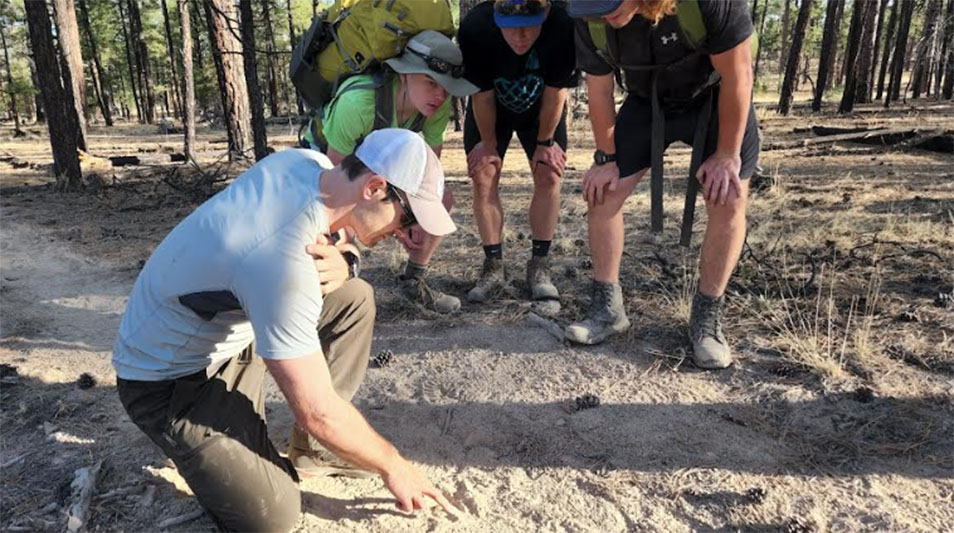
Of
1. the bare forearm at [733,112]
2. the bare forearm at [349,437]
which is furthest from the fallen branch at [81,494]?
the bare forearm at [733,112]

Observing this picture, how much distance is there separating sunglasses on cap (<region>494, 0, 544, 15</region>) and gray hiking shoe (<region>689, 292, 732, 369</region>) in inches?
71.4

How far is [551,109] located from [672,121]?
0.93 metres

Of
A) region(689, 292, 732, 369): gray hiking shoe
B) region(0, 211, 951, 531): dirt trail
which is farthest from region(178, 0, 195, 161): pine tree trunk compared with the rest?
region(689, 292, 732, 369): gray hiking shoe

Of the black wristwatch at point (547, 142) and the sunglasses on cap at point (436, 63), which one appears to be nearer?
the sunglasses on cap at point (436, 63)

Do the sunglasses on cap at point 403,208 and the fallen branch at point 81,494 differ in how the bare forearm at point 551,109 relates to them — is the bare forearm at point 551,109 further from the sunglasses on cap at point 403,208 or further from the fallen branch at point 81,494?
the fallen branch at point 81,494

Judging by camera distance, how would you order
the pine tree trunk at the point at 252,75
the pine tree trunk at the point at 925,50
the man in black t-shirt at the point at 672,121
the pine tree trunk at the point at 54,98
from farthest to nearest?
1. the pine tree trunk at the point at 925,50
2. the pine tree trunk at the point at 54,98
3. the pine tree trunk at the point at 252,75
4. the man in black t-shirt at the point at 672,121

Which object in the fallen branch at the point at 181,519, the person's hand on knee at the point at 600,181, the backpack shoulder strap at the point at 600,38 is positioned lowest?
the fallen branch at the point at 181,519

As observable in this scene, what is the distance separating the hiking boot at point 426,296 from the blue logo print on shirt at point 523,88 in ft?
4.25

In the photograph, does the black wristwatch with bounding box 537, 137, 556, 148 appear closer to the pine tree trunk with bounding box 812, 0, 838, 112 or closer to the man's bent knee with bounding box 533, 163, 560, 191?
the man's bent knee with bounding box 533, 163, 560, 191

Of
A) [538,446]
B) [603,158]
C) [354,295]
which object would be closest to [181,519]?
[354,295]

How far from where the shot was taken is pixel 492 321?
405cm

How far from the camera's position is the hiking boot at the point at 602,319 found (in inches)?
143

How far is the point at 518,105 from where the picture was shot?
412cm

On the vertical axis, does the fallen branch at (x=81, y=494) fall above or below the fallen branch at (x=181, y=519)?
above
